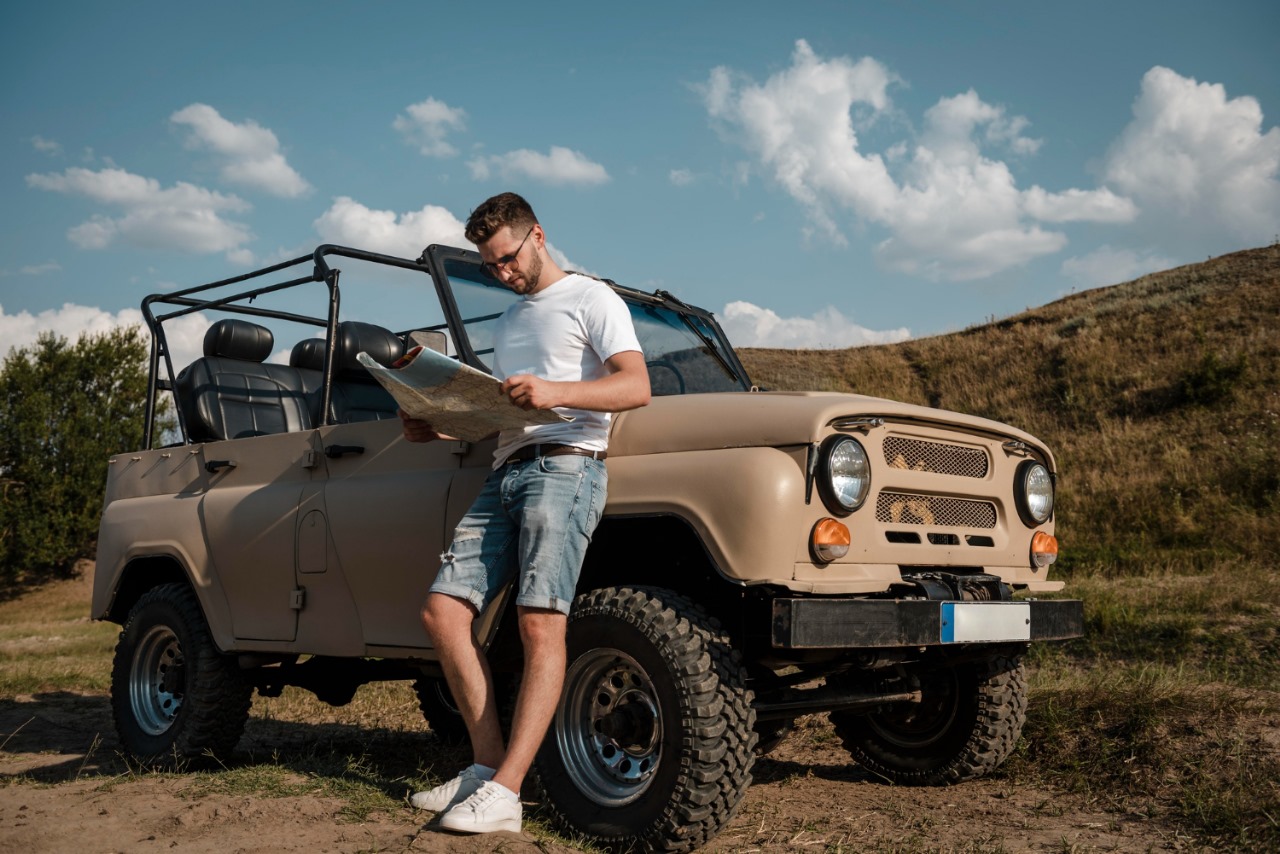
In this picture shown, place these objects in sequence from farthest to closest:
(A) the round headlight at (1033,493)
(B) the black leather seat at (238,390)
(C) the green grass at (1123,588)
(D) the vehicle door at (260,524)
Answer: (B) the black leather seat at (238,390), (D) the vehicle door at (260,524), (C) the green grass at (1123,588), (A) the round headlight at (1033,493)

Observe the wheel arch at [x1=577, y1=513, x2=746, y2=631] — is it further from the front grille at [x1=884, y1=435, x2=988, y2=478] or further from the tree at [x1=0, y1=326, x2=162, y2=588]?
the tree at [x1=0, y1=326, x2=162, y2=588]

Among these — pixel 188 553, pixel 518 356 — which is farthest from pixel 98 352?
pixel 518 356

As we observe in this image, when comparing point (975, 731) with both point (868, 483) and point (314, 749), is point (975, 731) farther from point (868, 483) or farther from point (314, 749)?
point (314, 749)

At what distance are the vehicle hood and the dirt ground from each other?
133 centimetres

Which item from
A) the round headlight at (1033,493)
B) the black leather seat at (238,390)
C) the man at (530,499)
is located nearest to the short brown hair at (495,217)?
the man at (530,499)

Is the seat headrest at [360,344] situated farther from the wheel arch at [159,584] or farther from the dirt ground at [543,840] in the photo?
the dirt ground at [543,840]

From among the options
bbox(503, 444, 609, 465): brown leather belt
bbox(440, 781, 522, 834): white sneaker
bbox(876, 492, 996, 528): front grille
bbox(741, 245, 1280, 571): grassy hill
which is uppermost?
bbox(741, 245, 1280, 571): grassy hill

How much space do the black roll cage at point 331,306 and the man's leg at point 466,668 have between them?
1184 mm

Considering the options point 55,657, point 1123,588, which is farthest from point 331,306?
point 55,657

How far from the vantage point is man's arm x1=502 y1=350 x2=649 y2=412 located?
328 centimetres

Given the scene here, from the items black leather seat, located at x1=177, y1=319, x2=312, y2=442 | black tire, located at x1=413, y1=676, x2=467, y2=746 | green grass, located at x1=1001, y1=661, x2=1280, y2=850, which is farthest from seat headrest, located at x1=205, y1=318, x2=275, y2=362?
green grass, located at x1=1001, y1=661, x2=1280, y2=850

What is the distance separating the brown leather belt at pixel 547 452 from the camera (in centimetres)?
358

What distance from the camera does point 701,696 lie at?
10.9 ft

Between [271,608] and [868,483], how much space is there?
289 cm
